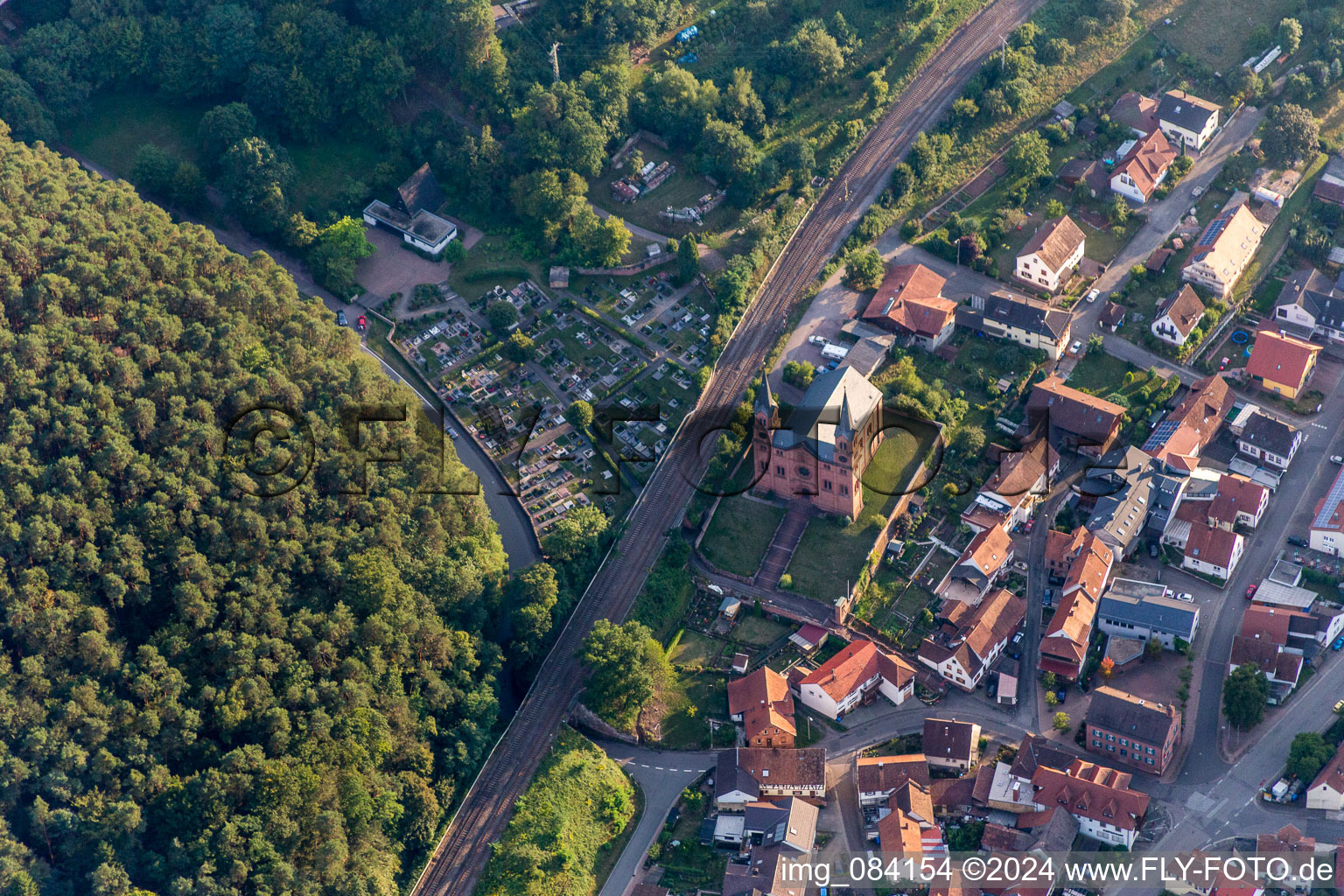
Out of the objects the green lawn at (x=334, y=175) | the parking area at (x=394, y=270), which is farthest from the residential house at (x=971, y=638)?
the green lawn at (x=334, y=175)

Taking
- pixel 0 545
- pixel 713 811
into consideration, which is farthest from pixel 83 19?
pixel 713 811

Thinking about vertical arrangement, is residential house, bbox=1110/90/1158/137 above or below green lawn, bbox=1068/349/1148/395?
above

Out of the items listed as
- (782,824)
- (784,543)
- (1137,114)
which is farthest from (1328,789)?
(1137,114)

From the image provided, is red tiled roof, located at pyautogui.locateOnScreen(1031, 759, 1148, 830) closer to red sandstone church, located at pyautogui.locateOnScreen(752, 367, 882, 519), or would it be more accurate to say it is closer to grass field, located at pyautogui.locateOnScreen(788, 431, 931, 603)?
grass field, located at pyautogui.locateOnScreen(788, 431, 931, 603)

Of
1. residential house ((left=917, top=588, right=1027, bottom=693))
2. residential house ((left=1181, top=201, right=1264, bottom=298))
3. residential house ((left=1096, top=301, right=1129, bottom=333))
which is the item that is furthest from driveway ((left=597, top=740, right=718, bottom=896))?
residential house ((left=1181, top=201, right=1264, bottom=298))

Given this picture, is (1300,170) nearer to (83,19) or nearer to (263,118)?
(263,118)

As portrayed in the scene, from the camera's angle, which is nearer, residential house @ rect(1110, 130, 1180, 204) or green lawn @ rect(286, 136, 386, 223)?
green lawn @ rect(286, 136, 386, 223)
